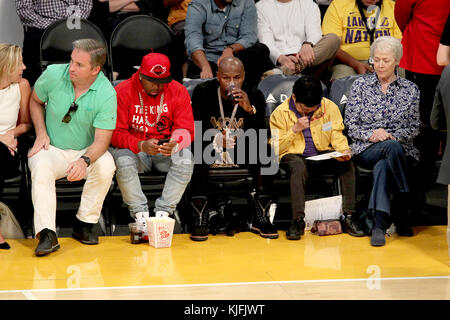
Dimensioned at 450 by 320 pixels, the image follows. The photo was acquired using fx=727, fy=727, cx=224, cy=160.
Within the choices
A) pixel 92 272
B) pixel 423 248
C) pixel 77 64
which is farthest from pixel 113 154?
pixel 423 248

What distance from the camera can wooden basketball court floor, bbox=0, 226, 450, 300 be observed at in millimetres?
3990

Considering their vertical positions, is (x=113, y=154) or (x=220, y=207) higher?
(x=113, y=154)

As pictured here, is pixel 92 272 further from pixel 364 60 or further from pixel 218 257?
pixel 364 60

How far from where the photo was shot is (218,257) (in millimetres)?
4734

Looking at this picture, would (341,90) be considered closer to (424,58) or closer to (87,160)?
(424,58)

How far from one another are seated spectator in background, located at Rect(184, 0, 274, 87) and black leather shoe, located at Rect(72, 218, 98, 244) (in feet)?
6.11

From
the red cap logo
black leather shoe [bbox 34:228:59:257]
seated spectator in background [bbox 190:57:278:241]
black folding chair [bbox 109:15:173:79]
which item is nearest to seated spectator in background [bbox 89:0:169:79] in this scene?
black folding chair [bbox 109:15:173:79]

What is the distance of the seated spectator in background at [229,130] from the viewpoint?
527 cm

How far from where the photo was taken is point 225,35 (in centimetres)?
653

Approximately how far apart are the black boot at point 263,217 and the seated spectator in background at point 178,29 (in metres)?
1.65

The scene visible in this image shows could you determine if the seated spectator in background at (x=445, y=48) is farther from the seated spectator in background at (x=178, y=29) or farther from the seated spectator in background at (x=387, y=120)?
the seated spectator in background at (x=178, y=29)

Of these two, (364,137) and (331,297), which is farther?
(364,137)

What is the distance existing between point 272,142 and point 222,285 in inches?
64.2

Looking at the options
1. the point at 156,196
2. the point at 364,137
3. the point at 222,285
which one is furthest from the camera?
the point at 156,196
